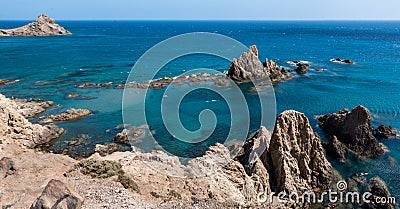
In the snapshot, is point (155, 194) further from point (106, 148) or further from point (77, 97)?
point (77, 97)

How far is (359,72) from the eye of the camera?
81875mm

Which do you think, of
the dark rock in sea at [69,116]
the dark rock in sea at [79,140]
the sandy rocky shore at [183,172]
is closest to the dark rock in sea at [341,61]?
the sandy rocky shore at [183,172]

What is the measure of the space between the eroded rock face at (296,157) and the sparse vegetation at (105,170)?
12643mm

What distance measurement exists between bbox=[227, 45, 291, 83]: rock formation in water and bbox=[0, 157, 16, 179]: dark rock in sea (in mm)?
57197

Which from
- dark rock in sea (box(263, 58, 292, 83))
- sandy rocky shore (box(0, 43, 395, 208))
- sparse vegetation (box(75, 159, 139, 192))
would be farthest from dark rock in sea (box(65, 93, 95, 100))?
dark rock in sea (box(263, 58, 292, 83))

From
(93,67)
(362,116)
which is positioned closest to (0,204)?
(362,116)

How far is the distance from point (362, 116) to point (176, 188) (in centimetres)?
2682

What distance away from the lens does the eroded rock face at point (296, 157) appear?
26156 mm

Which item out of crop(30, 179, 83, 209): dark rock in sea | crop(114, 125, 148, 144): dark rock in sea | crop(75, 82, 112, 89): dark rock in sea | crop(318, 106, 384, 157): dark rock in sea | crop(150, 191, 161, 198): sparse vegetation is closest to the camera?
crop(30, 179, 83, 209): dark rock in sea

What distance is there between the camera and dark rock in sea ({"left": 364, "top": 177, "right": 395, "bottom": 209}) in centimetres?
2514

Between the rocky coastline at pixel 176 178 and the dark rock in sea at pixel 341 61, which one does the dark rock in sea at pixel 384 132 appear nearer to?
the rocky coastline at pixel 176 178

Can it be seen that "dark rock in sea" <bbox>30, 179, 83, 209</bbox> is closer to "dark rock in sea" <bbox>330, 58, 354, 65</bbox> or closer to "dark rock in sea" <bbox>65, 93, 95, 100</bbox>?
"dark rock in sea" <bbox>65, 93, 95, 100</bbox>

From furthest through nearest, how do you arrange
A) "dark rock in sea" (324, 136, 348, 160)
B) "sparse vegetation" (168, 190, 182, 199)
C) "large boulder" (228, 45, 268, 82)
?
"large boulder" (228, 45, 268, 82), "dark rock in sea" (324, 136, 348, 160), "sparse vegetation" (168, 190, 182, 199)

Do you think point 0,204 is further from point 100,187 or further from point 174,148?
point 174,148
